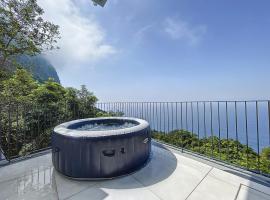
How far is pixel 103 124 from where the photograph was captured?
475 centimetres

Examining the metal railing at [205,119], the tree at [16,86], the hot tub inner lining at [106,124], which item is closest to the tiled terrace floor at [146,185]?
the metal railing at [205,119]

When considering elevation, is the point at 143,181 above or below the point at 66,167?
below

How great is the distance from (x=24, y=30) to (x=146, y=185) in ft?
23.8

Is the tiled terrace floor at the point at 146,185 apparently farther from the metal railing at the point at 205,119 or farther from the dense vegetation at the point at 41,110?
the dense vegetation at the point at 41,110

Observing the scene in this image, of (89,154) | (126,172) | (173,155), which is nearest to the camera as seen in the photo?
(89,154)

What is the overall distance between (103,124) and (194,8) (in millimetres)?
Answer: 5368

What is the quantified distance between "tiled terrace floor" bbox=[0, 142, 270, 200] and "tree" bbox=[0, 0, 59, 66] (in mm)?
5540

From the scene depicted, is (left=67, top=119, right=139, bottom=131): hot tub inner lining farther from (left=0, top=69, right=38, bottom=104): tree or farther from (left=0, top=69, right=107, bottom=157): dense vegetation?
(left=0, top=69, right=38, bottom=104): tree

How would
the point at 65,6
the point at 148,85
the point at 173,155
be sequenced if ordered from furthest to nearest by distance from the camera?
the point at 148,85
the point at 65,6
the point at 173,155

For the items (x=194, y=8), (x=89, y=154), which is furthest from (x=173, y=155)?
(x=194, y=8)

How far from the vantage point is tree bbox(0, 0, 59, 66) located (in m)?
6.08

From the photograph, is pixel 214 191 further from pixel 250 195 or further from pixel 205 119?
pixel 205 119

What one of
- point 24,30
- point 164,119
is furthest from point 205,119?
point 24,30

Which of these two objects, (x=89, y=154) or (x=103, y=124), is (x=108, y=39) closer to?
(x=103, y=124)
